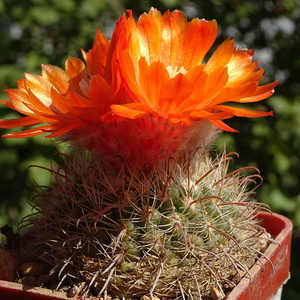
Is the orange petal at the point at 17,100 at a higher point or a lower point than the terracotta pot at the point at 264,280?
higher

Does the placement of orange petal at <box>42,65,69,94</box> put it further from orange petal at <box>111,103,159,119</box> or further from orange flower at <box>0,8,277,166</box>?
orange petal at <box>111,103,159,119</box>

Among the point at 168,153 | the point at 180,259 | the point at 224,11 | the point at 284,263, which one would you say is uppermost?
the point at 224,11

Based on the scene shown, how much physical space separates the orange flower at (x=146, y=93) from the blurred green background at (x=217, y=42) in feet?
2.67

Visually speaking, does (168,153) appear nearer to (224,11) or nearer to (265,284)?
(265,284)

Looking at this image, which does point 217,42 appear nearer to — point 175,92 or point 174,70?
point 174,70

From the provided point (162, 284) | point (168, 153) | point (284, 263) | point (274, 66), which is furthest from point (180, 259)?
point (274, 66)

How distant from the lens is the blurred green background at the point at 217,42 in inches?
75.8

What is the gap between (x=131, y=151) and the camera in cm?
93

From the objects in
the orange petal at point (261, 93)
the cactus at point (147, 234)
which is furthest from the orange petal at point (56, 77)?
the orange petal at point (261, 93)

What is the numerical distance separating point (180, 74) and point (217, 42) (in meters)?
1.68

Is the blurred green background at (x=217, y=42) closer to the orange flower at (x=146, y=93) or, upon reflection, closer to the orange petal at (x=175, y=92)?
the orange flower at (x=146, y=93)

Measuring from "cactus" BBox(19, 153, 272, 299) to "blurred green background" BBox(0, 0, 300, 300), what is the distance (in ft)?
2.65

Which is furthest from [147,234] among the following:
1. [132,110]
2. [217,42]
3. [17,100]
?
[217,42]

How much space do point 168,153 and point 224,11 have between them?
5.12ft
